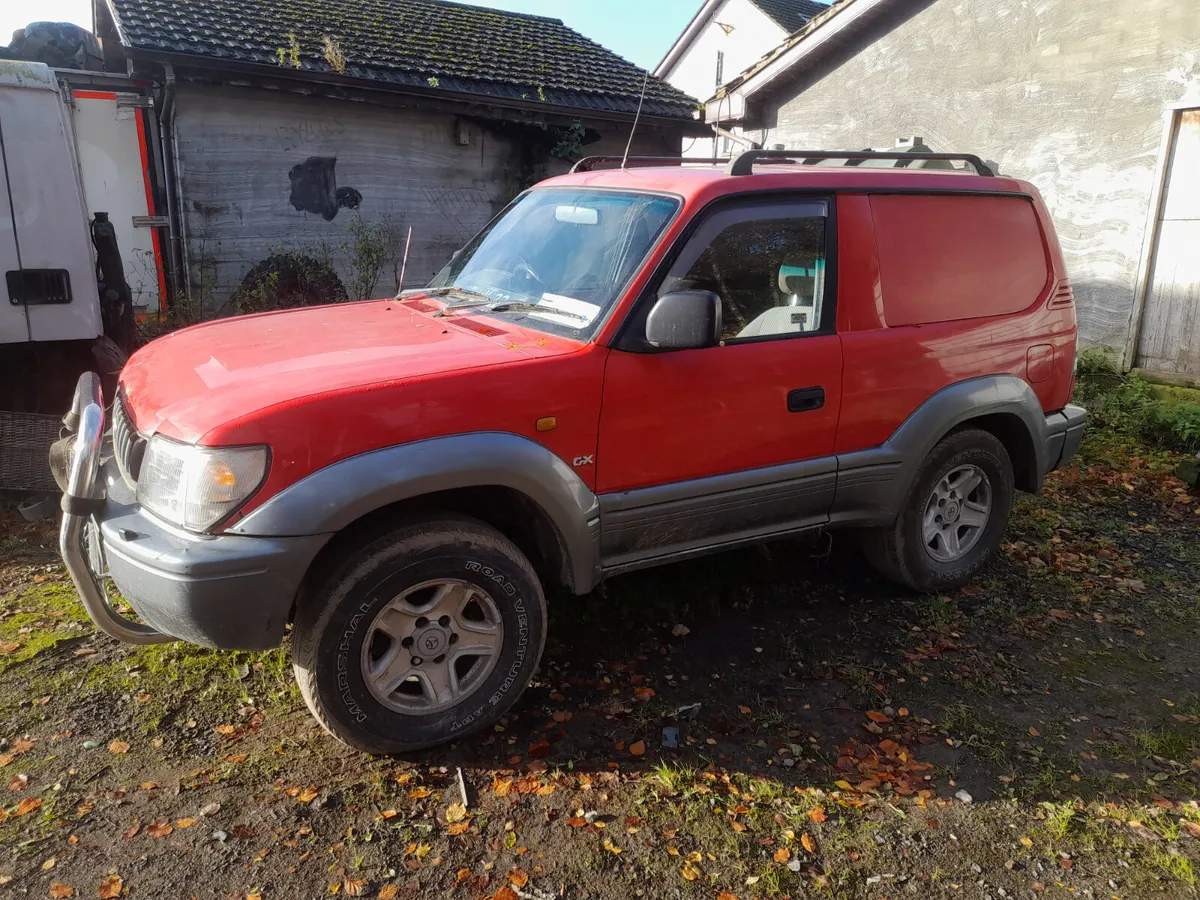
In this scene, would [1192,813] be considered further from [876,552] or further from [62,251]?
[62,251]

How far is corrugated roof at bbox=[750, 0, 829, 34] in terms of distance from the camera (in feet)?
96.7

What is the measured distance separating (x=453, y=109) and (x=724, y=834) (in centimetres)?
1053

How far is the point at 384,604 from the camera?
295 cm

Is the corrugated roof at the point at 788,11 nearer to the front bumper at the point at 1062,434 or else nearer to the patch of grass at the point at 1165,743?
the front bumper at the point at 1062,434

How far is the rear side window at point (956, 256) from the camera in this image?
3967 mm

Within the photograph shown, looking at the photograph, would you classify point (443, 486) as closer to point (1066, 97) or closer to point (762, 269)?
point (762, 269)

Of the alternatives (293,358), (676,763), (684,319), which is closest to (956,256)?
(684,319)

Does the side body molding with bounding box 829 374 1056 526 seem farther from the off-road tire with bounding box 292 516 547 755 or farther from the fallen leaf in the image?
the fallen leaf

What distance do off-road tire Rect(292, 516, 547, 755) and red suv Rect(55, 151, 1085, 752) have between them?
1cm

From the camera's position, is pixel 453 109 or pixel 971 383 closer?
pixel 971 383

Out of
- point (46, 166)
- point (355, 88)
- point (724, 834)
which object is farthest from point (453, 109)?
point (724, 834)

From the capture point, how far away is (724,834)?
9.35 ft

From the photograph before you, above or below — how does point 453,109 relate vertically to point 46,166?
above

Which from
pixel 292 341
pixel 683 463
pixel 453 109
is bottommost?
pixel 683 463
